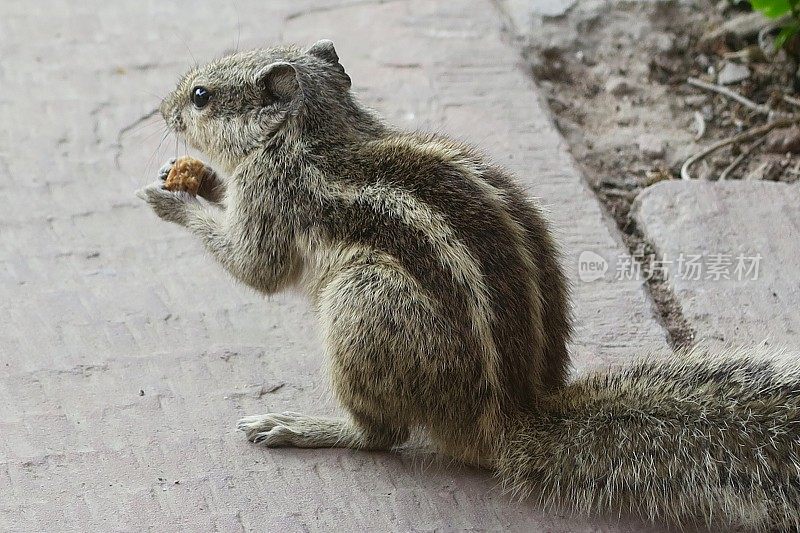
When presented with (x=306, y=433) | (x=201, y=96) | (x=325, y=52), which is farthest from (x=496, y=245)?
(x=201, y=96)

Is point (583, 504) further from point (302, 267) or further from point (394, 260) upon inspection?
point (302, 267)

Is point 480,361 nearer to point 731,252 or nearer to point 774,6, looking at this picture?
point 731,252

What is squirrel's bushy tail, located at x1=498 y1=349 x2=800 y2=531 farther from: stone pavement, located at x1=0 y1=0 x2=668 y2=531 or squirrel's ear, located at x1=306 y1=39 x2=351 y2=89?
squirrel's ear, located at x1=306 y1=39 x2=351 y2=89

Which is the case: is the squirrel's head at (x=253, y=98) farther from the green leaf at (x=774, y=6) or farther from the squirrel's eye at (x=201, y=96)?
the green leaf at (x=774, y=6)

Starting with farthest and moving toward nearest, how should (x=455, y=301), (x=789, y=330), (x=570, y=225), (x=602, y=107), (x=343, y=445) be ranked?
(x=602, y=107)
(x=570, y=225)
(x=789, y=330)
(x=343, y=445)
(x=455, y=301)

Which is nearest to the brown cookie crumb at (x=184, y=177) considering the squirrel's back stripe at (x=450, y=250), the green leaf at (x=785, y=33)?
the squirrel's back stripe at (x=450, y=250)

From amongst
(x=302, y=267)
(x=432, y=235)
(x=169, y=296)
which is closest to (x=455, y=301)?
(x=432, y=235)
